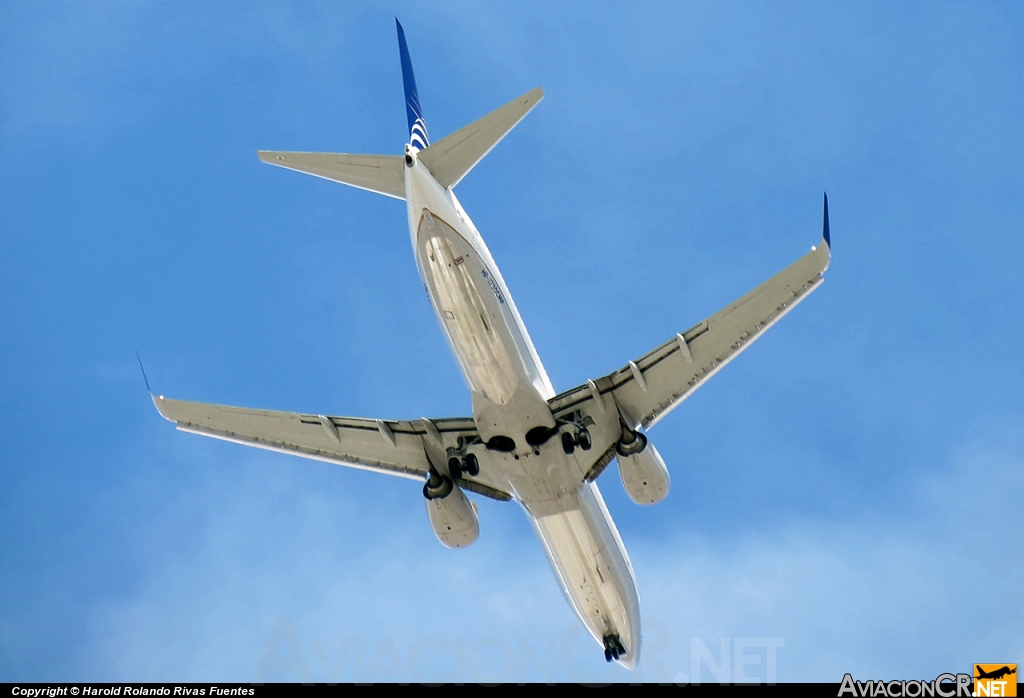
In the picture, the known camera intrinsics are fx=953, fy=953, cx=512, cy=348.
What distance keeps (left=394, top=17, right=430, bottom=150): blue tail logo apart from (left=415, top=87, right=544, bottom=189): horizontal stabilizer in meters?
5.80

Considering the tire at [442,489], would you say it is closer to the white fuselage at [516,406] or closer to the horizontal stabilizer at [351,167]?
the white fuselage at [516,406]

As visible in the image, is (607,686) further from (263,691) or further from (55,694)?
(55,694)

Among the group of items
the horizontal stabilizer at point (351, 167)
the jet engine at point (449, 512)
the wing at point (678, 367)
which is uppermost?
the horizontal stabilizer at point (351, 167)

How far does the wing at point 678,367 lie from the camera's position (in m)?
22.5

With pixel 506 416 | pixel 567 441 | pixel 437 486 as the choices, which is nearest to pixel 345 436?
pixel 437 486

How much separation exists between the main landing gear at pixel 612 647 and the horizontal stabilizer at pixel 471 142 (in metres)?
13.2

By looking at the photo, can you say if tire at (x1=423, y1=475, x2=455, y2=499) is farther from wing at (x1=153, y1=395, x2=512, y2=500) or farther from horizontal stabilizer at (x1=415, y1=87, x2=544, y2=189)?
horizontal stabilizer at (x1=415, y1=87, x2=544, y2=189)

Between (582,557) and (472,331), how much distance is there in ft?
25.5

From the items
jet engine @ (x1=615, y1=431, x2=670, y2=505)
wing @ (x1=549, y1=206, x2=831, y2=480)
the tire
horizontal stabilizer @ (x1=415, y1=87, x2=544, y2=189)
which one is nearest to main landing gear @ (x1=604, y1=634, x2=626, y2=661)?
jet engine @ (x1=615, y1=431, x2=670, y2=505)

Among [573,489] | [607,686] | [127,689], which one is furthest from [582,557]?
[127,689]

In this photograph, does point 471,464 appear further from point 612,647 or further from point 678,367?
point 612,647

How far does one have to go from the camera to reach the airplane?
68.0ft

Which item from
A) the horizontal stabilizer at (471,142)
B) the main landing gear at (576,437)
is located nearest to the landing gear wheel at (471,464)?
the main landing gear at (576,437)

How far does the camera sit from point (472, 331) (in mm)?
20922
